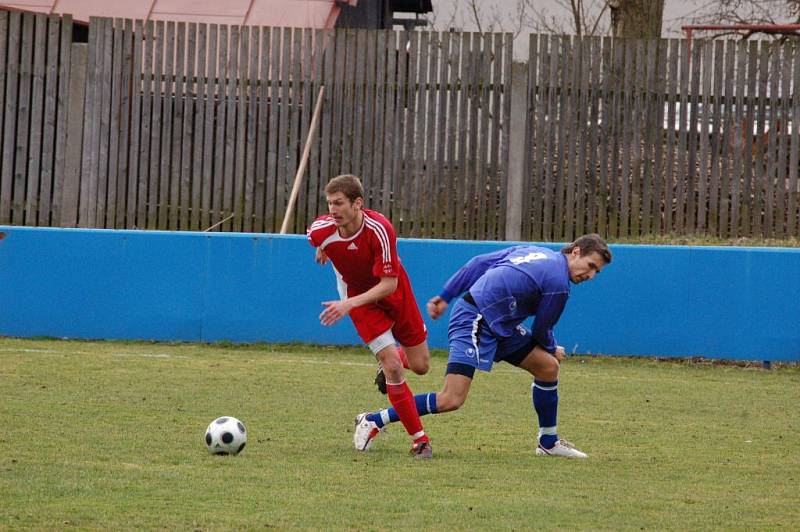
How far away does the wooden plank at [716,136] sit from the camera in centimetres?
1600

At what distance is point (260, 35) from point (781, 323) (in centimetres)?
793

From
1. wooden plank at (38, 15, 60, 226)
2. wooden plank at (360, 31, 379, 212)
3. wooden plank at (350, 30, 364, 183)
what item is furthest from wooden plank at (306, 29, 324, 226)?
wooden plank at (38, 15, 60, 226)

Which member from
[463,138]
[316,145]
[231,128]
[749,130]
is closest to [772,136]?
[749,130]

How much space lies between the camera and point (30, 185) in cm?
1677

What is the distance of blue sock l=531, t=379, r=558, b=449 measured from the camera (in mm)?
7551

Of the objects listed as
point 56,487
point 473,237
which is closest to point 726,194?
point 473,237

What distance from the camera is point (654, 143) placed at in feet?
53.3

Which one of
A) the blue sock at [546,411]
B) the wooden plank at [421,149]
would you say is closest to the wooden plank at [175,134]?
the wooden plank at [421,149]

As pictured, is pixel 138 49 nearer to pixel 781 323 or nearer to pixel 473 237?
pixel 473 237

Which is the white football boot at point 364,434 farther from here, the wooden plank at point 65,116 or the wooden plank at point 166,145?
the wooden plank at point 65,116

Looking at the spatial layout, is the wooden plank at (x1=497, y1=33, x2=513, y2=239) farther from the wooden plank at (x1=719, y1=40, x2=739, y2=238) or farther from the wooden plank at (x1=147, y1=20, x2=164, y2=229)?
the wooden plank at (x1=147, y1=20, x2=164, y2=229)

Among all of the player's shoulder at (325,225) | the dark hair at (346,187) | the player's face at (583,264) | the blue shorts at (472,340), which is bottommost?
the blue shorts at (472,340)

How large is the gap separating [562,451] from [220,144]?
10.2m

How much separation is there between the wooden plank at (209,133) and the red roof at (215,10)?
5343 millimetres
